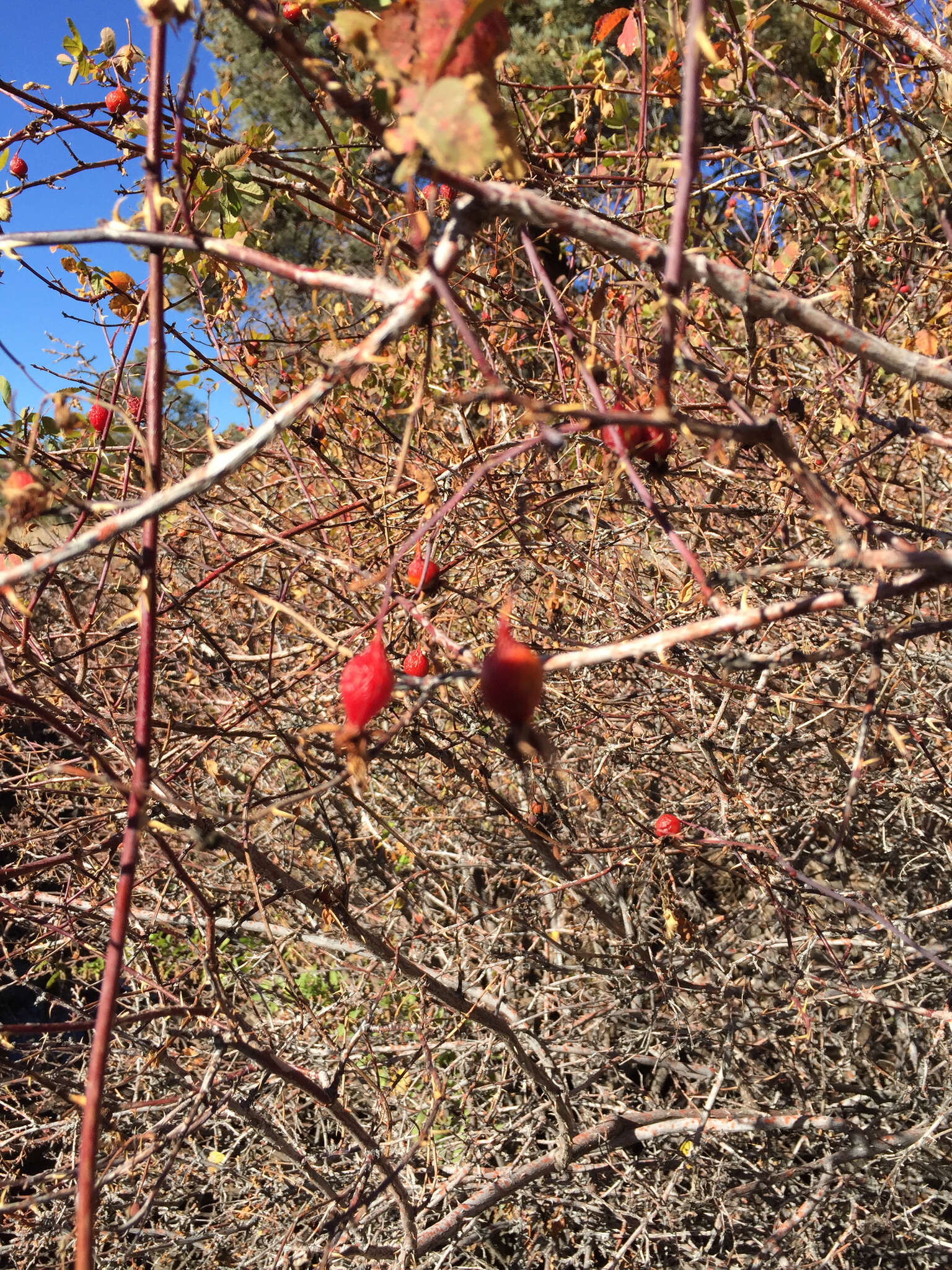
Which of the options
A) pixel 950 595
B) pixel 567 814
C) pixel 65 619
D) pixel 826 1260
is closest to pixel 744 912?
pixel 567 814

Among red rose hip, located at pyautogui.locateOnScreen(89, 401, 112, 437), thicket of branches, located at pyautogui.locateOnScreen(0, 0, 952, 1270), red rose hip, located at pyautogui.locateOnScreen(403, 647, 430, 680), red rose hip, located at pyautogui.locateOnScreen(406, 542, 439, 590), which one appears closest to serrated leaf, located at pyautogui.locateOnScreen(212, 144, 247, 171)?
thicket of branches, located at pyautogui.locateOnScreen(0, 0, 952, 1270)

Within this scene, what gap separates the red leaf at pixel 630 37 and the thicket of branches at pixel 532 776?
0.02 meters

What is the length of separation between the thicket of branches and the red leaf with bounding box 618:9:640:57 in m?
0.02

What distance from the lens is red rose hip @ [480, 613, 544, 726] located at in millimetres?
694

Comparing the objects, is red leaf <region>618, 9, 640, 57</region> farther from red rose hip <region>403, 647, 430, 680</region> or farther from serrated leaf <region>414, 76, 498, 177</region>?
serrated leaf <region>414, 76, 498, 177</region>

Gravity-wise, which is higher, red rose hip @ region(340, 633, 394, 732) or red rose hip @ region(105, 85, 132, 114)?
red rose hip @ region(105, 85, 132, 114)

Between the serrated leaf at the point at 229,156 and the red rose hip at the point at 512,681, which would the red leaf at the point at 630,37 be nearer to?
the serrated leaf at the point at 229,156

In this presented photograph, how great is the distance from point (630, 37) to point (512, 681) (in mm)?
1505

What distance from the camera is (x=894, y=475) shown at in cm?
184

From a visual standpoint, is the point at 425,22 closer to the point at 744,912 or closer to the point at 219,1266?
the point at 744,912

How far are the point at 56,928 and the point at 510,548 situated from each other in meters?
1.17

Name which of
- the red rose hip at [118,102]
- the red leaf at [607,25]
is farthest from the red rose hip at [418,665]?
the red leaf at [607,25]

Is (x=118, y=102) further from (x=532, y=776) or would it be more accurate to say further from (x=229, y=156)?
(x=532, y=776)

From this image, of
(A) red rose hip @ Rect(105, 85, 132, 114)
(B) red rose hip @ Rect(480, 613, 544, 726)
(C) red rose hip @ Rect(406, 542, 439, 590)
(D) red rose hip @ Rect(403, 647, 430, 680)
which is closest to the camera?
(B) red rose hip @ Rect(480, 613, 544, 726)
